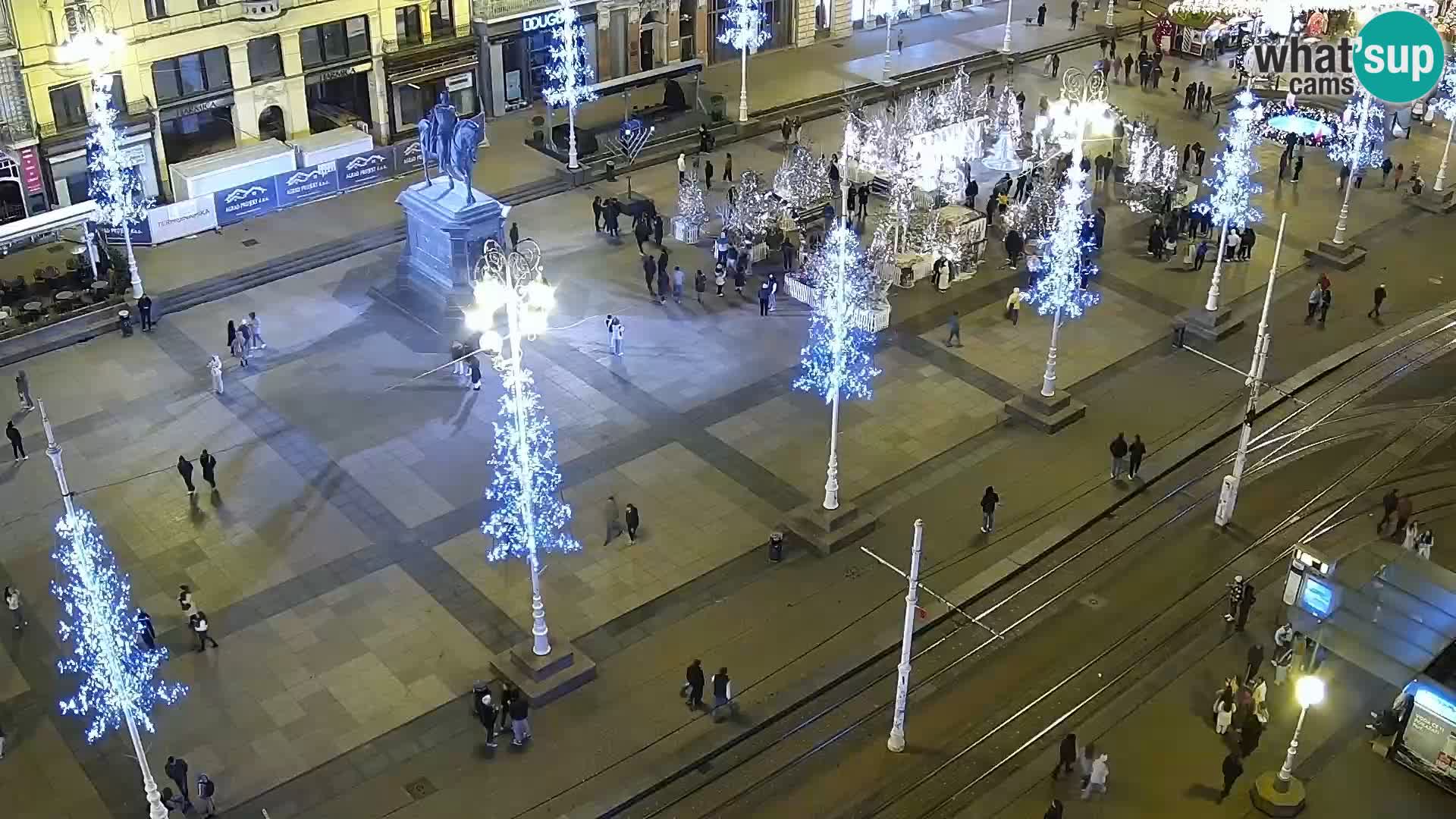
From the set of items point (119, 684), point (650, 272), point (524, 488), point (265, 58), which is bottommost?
point (650, 272)

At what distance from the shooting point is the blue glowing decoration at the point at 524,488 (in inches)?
1072

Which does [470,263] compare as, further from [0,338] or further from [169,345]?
[0,338]

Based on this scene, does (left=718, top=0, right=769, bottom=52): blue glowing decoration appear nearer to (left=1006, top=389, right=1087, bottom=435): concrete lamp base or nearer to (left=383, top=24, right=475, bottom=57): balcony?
(left=383, top=24, right=475, bottom=57): balcony

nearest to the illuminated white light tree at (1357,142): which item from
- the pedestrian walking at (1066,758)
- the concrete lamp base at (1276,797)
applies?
the concrete lamp base at (1276,797)

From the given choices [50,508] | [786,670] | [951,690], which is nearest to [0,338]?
[50,508]

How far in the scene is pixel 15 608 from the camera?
30.6m

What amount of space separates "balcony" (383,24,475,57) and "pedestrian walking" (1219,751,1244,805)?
127 ft

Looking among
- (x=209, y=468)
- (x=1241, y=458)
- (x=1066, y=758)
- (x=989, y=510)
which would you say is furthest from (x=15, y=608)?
(x=1241, y=458)

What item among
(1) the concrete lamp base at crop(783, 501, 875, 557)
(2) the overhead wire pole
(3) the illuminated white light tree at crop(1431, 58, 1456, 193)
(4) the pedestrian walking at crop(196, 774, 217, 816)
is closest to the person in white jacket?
(1) the concrete lamp base at crop(783, 501, 875, 557)

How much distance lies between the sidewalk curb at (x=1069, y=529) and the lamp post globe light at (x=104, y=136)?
24550 millimetres

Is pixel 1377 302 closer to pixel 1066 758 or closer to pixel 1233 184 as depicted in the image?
pixel 1233 184

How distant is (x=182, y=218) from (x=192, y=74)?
17.2 ft

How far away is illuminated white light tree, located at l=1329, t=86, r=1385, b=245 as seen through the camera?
46.3m

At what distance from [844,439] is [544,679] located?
1163cm
